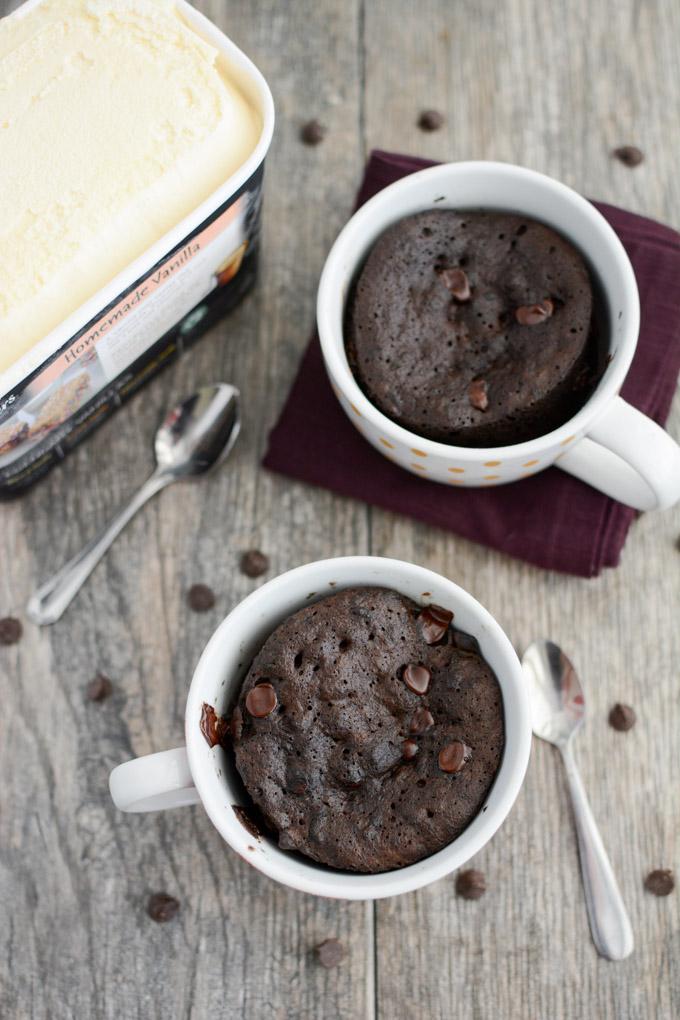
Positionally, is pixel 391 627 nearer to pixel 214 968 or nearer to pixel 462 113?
pixel 214 968

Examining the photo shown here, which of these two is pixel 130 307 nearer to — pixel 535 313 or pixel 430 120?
pixel 535 313

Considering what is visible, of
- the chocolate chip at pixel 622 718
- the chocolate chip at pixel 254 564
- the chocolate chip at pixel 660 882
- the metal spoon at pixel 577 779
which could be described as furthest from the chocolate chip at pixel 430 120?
the chocolate chip at pixel 660 882

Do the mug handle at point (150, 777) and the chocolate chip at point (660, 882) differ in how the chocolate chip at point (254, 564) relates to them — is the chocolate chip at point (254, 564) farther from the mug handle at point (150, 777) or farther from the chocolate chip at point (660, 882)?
the chocolate chip at point (660, 882)

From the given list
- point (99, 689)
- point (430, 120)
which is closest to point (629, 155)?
point (430, 120)

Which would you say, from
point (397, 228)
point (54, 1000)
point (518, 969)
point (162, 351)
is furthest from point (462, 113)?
point (54, 1000)

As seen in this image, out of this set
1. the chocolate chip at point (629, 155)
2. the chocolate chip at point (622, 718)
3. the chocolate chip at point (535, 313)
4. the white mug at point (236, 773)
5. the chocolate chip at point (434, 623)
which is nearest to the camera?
the white mug at point (236, 773)

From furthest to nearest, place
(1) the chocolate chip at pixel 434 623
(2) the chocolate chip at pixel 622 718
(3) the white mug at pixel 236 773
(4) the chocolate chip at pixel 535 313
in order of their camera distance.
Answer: (2) the chocolate chip at pixel 622 718, (4) the chocolate chip at pixel 535 313, (1) the chocolate chip at pixel 434 623, (3) the white mug at pixel 236 773

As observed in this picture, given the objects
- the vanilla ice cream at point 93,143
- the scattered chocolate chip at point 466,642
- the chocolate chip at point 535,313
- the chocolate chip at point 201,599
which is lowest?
the chocolate chip at point 201,599
